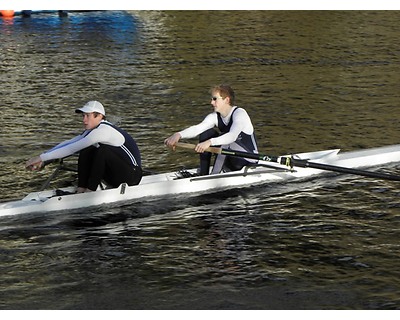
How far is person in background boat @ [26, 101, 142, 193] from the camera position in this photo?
47.6ft

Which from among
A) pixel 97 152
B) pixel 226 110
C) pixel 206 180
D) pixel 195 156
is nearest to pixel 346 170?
pixel 226 110

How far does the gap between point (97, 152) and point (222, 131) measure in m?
2.26

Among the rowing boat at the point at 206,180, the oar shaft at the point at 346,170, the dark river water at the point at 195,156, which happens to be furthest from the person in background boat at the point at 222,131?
the oar shaft at the point at 346,170

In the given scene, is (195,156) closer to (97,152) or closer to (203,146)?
(203,146)

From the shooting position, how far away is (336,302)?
11.6 metres

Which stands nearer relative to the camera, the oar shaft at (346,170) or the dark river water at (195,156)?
the dark river water at (195,156)

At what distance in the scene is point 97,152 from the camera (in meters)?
14.7

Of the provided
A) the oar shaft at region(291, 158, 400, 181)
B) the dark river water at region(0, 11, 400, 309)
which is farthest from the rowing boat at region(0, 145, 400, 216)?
the dark river water at region(0, 11, 400, 309)

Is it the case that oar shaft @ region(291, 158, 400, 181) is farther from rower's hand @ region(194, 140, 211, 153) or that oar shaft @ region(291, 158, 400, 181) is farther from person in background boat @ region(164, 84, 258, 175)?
rower's hand @ region(194, 140, 211, 153)

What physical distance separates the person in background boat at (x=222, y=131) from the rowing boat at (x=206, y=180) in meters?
0.24

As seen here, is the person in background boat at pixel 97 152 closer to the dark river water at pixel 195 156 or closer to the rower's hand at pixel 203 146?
the dark river water at pixel 195 156

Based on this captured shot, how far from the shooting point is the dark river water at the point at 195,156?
1225 centimetres

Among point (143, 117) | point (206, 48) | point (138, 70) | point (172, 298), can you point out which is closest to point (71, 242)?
point (172, 298)

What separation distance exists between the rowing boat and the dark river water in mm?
210
